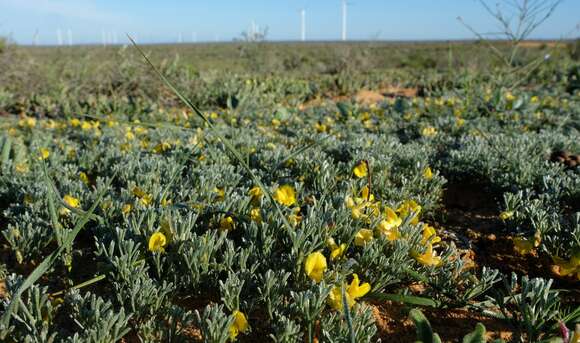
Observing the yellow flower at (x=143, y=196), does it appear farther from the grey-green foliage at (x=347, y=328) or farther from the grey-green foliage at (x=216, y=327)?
the grey-green foliage at (x=347, y=328)

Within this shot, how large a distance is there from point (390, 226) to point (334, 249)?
0.25m

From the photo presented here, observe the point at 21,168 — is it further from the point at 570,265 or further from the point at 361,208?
the point at 570,265

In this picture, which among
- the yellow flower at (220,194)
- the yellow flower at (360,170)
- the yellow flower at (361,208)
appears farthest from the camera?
the yellow flower at (360,170)

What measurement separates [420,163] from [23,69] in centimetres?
865

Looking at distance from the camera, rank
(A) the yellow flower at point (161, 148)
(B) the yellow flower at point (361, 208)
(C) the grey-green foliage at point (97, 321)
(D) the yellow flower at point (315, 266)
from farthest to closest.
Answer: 1. (A) the yellow flower at point (161, 148)
2. (B) the yellow flower at point (361, 208)
3. (D) the yellow flower at point (315, 266)
4. (C) the grey-green foliage at point (97, 321)

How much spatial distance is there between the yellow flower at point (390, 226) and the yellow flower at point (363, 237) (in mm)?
56

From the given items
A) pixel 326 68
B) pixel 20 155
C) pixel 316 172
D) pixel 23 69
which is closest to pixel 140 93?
pixel 23 69

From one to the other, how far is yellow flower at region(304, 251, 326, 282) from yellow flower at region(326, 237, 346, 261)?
0.36 feet

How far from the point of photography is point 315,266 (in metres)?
1.50

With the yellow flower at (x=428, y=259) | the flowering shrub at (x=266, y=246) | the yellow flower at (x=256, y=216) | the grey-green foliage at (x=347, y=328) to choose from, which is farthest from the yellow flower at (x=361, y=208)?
the grey-green foliage at (x=347, y=328)

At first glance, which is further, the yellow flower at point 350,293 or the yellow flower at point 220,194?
the yellow flower at point 220,194

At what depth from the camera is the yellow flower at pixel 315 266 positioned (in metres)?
1.49

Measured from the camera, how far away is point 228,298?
1.44 meters

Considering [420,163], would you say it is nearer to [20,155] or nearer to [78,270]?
[78,270]
